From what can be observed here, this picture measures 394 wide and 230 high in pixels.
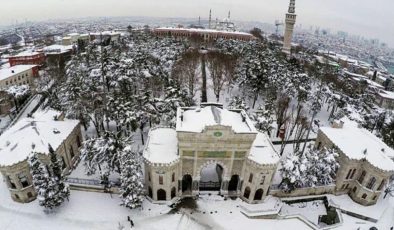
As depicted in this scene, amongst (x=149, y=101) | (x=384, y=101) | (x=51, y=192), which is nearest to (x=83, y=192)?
(x=51, y=192)

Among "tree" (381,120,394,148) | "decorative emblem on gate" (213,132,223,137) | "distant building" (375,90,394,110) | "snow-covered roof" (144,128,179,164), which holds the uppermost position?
"decorative emblem on gate" (213,132,223,137)

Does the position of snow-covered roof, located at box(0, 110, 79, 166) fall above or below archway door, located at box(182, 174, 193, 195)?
above

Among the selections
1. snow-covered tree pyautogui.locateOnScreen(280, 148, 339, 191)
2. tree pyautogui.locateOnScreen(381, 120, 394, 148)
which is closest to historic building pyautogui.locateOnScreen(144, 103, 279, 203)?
snow-covered tree pyautogui.locateOnScreen(280, 148, 339, 191)

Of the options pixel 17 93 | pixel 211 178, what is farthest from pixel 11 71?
pixel 211 178

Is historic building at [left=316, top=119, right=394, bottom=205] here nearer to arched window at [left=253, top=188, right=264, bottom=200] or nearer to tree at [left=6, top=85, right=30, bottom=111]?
arched window at [left=253, top=188, right=264, bottom=200]

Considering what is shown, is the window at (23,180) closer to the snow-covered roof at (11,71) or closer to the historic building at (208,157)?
the historic building at (208,157)

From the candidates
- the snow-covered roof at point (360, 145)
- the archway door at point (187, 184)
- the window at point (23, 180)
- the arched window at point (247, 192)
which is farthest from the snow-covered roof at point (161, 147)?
the snow-covered roof at point (360, 145)

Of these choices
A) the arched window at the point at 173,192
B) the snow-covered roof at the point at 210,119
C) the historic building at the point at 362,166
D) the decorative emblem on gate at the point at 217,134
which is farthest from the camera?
the historic building at the point at 362,166
